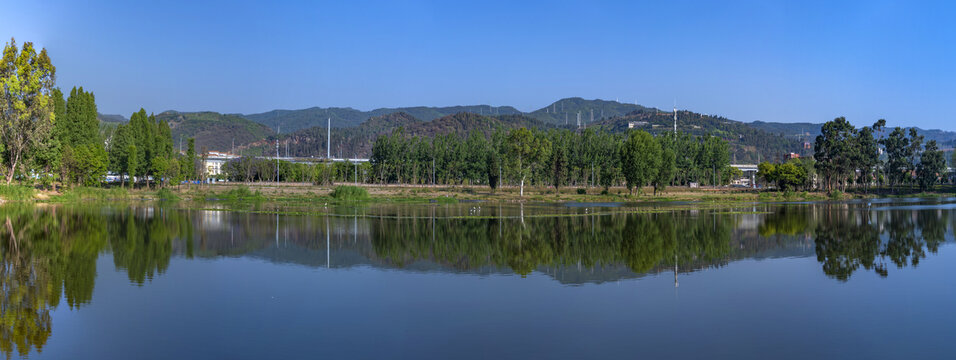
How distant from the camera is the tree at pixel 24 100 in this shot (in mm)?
58688

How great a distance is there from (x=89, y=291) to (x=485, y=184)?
11281cm

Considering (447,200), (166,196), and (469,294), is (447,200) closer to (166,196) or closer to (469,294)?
(166,196)

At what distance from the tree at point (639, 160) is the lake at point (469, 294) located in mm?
54810

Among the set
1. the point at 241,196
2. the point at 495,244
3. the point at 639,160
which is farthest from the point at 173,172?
the point at 495,244

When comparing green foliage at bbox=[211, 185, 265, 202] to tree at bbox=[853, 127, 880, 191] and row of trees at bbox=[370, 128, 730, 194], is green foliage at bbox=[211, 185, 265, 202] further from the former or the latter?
tree at bbox=[853, 127, 880, 191]

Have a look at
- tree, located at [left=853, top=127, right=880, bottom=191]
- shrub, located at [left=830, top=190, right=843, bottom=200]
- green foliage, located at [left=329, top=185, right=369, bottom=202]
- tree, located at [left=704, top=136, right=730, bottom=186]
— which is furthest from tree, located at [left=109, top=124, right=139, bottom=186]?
tree, located at [left=853, top=127, right=880, bottom=191]

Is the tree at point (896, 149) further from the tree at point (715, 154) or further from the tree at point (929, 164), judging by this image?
the tree at point (715, 154)

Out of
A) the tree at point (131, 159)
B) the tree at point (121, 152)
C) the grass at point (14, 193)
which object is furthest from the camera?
the tree at point (121, 152)

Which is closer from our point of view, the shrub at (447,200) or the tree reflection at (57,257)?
the tree reflection at (57,257)

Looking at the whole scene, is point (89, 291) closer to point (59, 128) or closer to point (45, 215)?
point (45, 215)

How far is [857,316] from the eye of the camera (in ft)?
51.1

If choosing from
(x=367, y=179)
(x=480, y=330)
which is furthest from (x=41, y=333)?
(x=367, y=179)

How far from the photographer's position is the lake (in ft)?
41.8

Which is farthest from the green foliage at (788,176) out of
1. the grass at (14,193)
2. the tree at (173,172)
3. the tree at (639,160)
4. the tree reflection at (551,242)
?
the grass at (14,193)
